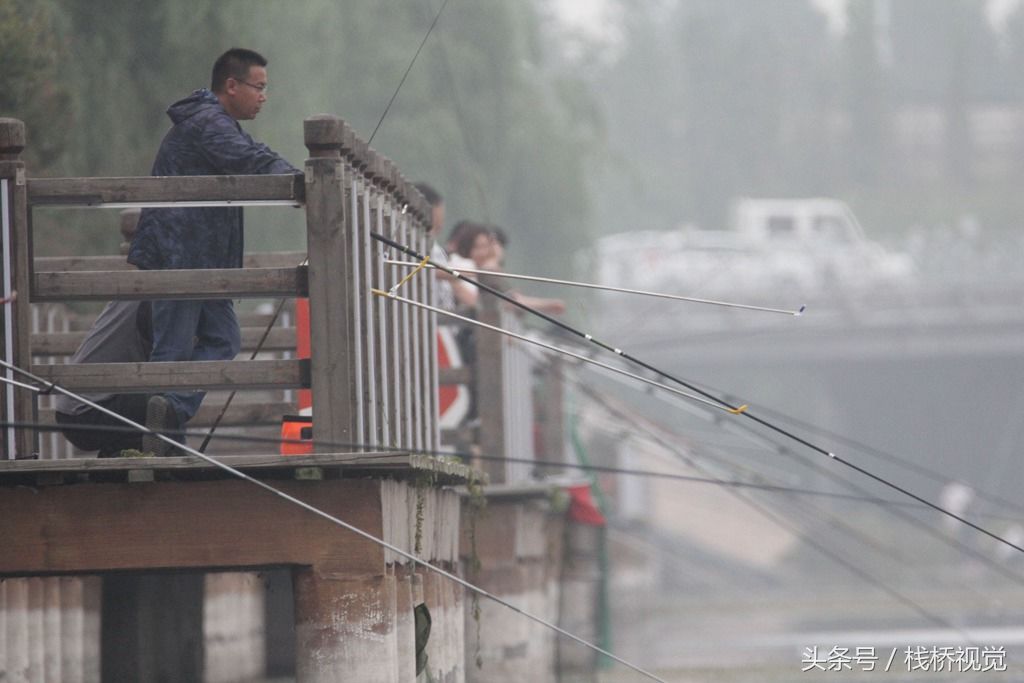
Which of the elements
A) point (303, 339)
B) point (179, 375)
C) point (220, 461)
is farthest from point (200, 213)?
point (303, 339)

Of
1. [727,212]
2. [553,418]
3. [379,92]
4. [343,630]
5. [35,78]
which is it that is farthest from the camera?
[727,212]

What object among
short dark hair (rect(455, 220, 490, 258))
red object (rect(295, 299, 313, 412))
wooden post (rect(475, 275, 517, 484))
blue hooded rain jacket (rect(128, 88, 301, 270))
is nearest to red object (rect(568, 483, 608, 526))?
wooden post (rect(475, 275, 517, 484))

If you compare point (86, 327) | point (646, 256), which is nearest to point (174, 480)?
point (86, 327)

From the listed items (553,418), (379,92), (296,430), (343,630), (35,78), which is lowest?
(343,630)

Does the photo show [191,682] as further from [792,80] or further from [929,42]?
[929,42]

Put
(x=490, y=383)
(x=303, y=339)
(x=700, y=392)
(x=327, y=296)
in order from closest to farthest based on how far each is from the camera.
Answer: (x=327, y=296)
(x=700, y=392)
(x=303, y=339)
(x=490, y=383)

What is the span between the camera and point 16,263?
7086 mm

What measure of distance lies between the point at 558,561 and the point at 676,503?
92.6ft

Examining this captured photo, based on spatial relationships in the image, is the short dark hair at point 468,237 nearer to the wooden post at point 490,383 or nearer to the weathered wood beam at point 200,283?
the wooden post at point 490,383

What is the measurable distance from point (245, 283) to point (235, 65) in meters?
0.99

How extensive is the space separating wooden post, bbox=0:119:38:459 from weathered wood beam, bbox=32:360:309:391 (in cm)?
9

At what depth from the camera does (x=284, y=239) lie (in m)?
19.2

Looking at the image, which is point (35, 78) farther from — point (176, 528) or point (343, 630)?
point (343, 630)

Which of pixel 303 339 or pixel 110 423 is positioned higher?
pixel 303 339
